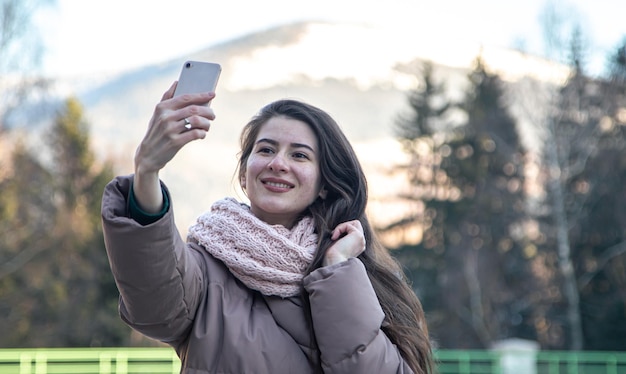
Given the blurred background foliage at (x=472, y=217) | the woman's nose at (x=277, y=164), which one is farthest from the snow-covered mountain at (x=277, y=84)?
the woman's nose at (x=277, y=164)

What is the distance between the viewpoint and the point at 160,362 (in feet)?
48.4

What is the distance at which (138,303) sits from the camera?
200 centimetres

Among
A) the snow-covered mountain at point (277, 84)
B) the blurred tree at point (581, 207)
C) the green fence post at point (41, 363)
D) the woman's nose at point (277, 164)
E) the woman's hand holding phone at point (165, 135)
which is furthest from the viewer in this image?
the snow-covered mountain at point (277, 84)

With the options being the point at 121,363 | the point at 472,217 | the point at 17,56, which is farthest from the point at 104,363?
the point at 472,217

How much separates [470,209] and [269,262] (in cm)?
2366

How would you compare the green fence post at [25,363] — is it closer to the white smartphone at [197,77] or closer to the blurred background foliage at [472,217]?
the blurred background foliage at [472,217]

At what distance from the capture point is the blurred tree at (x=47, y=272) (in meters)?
20.9

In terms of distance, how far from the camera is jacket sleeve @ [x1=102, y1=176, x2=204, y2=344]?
6.29 ft

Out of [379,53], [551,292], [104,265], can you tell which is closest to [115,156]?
[104,265]

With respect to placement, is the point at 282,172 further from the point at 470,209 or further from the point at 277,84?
the point at 277,84

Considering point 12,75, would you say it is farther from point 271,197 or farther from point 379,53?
point 379,53

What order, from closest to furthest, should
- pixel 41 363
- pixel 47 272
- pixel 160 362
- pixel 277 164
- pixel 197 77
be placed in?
pixel 197 77, pixel 277 164, pixel 41 363, pixel 160 362, pixel 47 272

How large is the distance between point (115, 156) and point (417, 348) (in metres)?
25.3

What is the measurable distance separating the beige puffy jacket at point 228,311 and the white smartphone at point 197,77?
0.24 m
